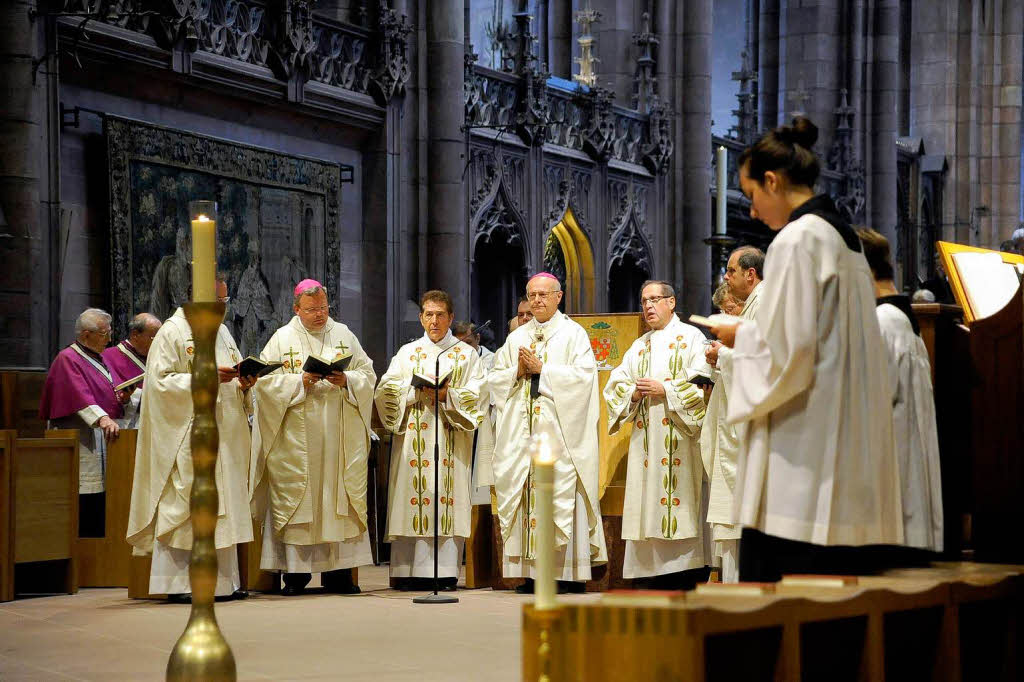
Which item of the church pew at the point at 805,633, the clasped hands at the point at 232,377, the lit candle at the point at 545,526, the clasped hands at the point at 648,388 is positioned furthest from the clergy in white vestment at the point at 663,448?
the lit candle at the point at 545,526

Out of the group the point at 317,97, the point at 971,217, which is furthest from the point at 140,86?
the point at 971,217

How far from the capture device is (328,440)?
8.66 meters

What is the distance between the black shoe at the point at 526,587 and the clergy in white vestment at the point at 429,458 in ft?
1.47

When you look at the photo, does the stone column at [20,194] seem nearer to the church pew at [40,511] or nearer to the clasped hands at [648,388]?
the church pew at [40,511]

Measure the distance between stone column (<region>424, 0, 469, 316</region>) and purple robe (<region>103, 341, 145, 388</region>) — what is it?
4.01 meters

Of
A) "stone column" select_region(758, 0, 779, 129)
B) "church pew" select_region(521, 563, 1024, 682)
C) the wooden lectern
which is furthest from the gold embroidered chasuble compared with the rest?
"stone column" select_region(758, 0, 779, 129)

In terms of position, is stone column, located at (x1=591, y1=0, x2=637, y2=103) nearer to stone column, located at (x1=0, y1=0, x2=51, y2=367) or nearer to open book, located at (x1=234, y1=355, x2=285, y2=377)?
stone column, located at (x1=0, y1=0, x2=51, y2=367)

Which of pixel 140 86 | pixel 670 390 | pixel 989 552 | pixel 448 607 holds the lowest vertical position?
pixel 448 607

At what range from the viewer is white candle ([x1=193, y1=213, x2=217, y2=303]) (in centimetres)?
382

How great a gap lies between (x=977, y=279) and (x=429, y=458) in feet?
12.8

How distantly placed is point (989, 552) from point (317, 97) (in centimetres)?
789

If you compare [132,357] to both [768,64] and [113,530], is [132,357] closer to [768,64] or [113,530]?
[113,530]

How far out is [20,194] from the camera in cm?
909

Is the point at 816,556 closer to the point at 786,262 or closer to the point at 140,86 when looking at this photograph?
the point at 786,262
